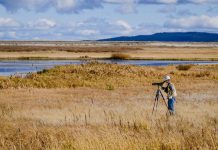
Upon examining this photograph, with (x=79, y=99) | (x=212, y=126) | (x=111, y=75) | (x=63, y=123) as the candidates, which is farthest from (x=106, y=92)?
(x=212, y=126)

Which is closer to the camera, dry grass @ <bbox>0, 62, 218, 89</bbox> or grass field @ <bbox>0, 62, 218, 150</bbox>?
grass field @ <bbox>0, 62, 218, 150</bbox>

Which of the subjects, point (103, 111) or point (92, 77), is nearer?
point (103, 111)

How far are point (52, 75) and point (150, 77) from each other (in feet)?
28.0

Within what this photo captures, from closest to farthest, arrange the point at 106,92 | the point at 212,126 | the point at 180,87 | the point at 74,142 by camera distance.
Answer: the point at 74,142 → the point at 212,126 → the point at 106,92 → the point at 180,87

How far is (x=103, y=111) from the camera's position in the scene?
2069 centimetres

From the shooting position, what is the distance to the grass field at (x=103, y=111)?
12.4m

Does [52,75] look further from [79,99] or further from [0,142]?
[0,142]

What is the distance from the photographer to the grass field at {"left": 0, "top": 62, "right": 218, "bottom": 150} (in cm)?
1242

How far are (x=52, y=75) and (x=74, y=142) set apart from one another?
3061cm

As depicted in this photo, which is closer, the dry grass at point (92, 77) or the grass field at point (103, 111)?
the grass field at point (103, 111)

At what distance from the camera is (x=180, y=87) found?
3641 cm

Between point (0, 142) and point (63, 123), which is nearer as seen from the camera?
point (0, 142)

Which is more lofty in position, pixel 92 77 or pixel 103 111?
pixel 103 111

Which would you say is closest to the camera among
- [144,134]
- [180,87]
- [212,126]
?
[144,134]
